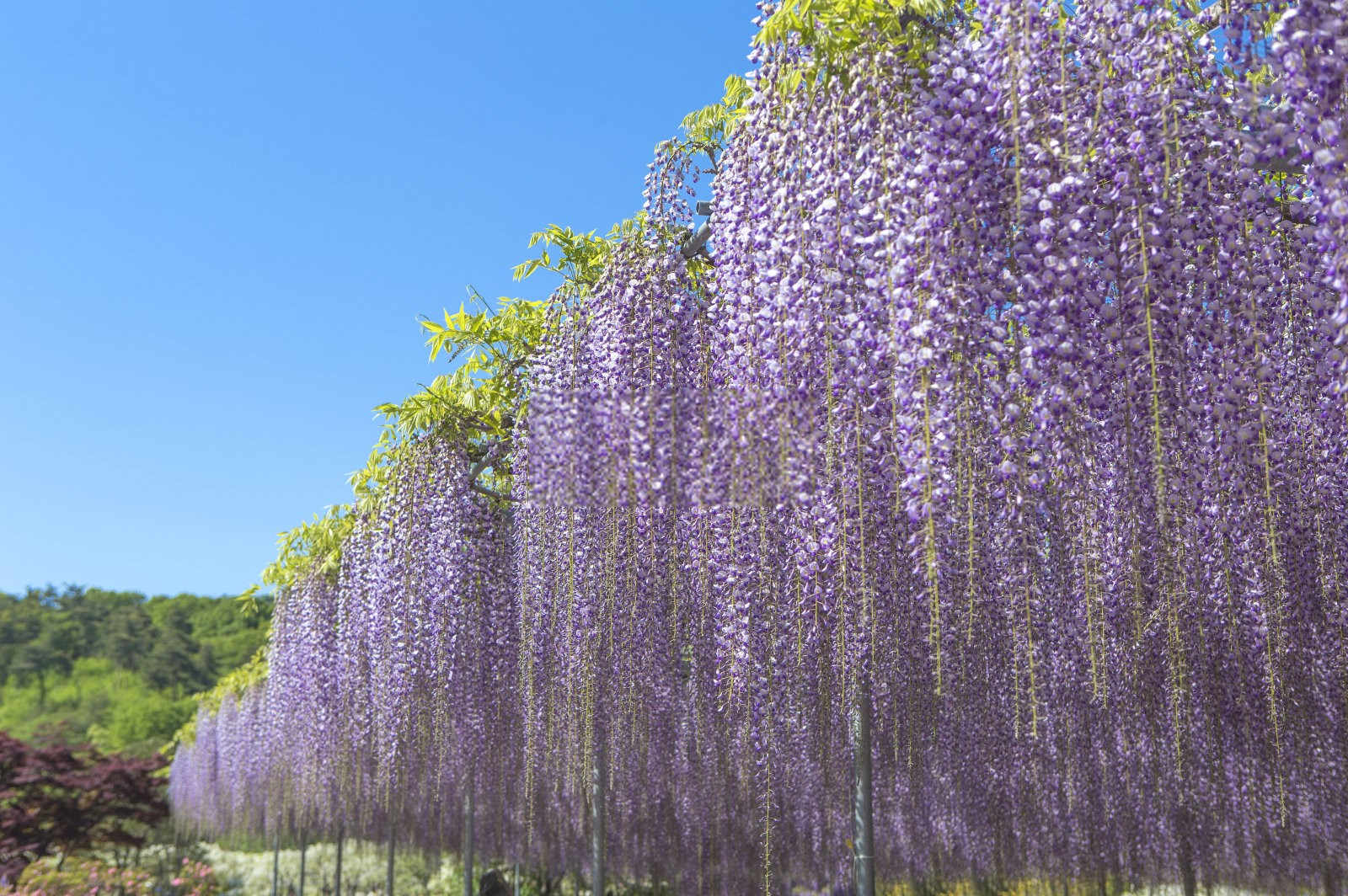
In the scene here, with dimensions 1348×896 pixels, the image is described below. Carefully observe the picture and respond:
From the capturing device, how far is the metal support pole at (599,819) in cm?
743

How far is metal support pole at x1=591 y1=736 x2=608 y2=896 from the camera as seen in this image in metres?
7.43

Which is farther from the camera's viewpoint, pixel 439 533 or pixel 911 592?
pixel 439 533

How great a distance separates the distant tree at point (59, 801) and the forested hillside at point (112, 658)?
3102 cm

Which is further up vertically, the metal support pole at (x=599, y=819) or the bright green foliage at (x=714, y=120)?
the bright green foliage at (x=714, y=120)

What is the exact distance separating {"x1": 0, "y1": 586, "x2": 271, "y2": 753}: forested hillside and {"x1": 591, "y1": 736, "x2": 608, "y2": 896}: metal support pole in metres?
38.7

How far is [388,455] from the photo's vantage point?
31.0ft

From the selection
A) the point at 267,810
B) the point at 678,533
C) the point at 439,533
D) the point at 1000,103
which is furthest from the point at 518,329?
the point at 267,810

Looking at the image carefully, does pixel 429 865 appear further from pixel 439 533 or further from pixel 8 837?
pixel 439 533

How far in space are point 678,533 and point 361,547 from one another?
16.6 feet

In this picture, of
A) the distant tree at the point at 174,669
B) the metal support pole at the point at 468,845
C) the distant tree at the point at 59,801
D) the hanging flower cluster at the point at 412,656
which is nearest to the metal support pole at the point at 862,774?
the hanging flower cluster at the point at 412,656

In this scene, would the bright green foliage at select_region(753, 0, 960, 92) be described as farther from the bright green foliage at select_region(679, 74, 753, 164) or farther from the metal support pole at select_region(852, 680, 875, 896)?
the metal support pole at select_region(852, 680, 875, 896)

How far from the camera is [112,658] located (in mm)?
50625

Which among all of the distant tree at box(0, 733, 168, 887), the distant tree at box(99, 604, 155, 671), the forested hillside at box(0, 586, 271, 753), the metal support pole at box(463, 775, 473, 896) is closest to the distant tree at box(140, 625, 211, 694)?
the forested hillside at box(0, 586, 271, 753)

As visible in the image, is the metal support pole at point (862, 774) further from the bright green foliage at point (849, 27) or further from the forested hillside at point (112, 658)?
the forested hillside at point (112, 658)
